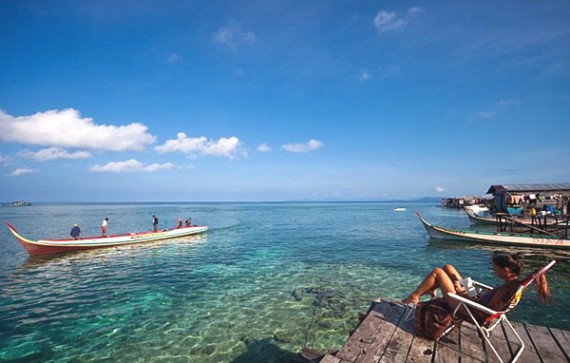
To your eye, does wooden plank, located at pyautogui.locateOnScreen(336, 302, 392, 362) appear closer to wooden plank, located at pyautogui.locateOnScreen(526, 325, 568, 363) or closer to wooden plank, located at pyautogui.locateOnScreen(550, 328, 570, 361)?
wooden plank, located at pyautogui.locateOnScreen(526, 325, 568, 363)

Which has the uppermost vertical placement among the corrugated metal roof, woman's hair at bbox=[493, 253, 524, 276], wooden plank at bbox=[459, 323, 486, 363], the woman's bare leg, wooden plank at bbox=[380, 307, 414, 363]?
the corrugated metal roof

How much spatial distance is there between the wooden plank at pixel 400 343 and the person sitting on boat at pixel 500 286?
69 centimetres

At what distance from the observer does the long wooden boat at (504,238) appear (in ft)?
70.5

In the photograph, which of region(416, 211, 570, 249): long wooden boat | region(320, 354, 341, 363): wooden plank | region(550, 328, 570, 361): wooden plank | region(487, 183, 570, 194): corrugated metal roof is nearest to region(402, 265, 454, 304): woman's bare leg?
region(550, 328, 570, 361): wooden plank

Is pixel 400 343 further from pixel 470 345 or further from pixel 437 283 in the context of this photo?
pixel 437 283

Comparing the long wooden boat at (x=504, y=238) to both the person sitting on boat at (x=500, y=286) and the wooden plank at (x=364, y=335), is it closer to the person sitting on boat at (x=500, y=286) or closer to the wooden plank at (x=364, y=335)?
the person sitting on boat at (x=500, y=286)

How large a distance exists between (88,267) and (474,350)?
21.6m

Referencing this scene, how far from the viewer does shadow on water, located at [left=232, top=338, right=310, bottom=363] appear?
743 cm

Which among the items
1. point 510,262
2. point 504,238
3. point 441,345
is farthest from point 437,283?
point 504,238

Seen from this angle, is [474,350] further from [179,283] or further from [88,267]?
[88,267]

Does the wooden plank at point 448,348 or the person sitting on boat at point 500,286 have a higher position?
the person sitting on boat at point 500,286

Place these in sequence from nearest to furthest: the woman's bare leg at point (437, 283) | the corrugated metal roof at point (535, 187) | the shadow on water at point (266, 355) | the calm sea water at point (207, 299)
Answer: the woman's bare leg at point (437, 283) < the shadow on water at point (266, 355) < the calm sea water at point (207, 299) < the corrugated metal roof at point (535, 187)

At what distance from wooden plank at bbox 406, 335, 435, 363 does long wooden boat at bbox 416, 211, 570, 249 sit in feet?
80.7

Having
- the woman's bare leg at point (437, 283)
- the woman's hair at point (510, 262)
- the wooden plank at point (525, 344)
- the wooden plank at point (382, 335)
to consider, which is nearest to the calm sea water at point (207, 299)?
the wooden plank at point (382, 335)
